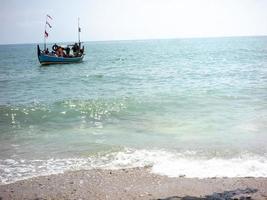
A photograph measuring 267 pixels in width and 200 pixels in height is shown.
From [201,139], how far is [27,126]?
7.74 meters

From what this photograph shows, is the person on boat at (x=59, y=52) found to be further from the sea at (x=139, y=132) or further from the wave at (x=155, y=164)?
the wave at (x=155, y=164)

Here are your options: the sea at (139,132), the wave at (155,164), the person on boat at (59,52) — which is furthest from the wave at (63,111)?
the person on boat at (59,52)

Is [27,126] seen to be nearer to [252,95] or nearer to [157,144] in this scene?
[157,144]

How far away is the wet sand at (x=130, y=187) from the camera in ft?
24.1

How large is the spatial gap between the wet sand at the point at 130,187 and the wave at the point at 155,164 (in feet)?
1.65

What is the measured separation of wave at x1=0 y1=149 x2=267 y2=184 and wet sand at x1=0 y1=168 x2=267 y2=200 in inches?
19.8

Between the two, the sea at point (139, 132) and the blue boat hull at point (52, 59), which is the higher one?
the blue boat hull at point (52, 59)

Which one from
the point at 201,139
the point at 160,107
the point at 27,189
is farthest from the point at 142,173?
the point at 160,107

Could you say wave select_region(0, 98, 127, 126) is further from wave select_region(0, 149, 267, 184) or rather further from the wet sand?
the wet sand

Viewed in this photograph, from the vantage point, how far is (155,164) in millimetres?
9641

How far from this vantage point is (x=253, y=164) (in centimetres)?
938

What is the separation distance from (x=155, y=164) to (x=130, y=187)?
6.13 feet

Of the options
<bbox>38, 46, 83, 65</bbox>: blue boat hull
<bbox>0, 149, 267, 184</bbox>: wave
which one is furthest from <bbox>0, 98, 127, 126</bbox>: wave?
<bbox>38, 46, 83, 65</bbox>: blue boat hull

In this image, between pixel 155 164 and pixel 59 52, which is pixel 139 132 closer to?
pixel 155 164
